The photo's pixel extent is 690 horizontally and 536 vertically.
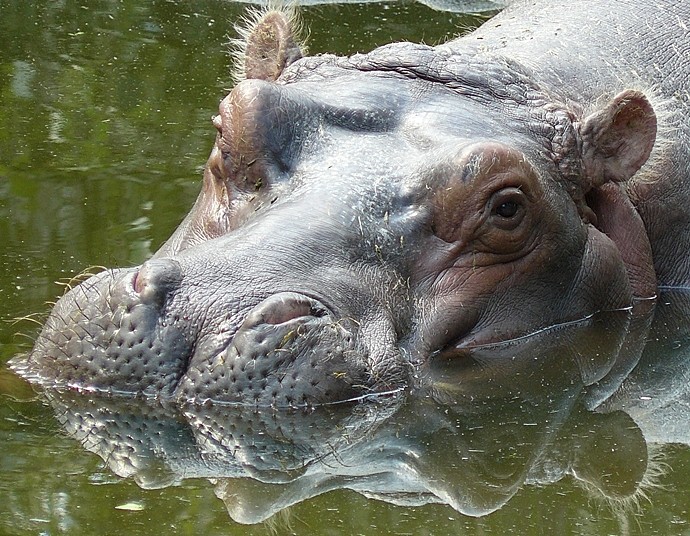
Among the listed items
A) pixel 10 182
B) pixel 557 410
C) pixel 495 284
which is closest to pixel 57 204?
pixel 10 182

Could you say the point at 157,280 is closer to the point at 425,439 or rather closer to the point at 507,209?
the point at 425,439

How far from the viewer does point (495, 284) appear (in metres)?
5.62

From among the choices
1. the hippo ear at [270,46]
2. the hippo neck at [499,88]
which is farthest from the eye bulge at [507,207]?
the hippo ear at [270,46]

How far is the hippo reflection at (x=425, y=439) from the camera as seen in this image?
4.34 metres

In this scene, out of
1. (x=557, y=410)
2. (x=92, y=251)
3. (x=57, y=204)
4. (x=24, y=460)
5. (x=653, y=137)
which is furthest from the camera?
(x=57, y=204)

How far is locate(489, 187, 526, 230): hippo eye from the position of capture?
548 cm

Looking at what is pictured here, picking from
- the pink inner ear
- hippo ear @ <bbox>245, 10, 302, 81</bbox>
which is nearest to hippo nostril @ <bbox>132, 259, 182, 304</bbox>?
hippo ear @ <bbox>245, 10, 302, 81</bbox>

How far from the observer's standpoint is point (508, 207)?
5566 mm

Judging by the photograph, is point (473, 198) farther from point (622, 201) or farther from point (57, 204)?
point (57, 204)

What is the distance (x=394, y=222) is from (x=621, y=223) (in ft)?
4.10

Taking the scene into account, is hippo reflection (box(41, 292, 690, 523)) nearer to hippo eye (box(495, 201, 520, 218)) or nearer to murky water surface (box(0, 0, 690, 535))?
murky water surface (box(0, 0, 690, 535))

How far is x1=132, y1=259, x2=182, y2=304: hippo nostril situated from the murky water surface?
356 mm

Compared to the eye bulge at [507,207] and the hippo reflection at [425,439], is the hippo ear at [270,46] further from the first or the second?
the hippo reflection at [425,439]

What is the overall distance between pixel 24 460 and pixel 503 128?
7.77 ft
